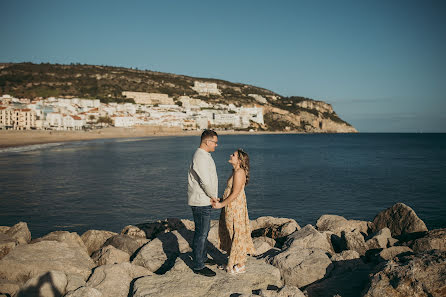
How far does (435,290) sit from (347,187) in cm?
1879

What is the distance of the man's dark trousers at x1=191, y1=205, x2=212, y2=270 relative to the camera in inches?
210

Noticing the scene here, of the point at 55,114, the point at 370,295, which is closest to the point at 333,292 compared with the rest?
the point at 370,295

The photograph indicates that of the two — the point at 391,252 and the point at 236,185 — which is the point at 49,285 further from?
the point at 391,252

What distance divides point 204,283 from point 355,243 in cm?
388

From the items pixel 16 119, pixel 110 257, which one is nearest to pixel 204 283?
pixel 110 257

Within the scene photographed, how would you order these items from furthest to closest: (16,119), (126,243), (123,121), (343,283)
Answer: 1. (123,121)
2. (16,119)
3. (126,243)
4. (343,283)

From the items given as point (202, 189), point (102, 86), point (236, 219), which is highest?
point (102, 86)

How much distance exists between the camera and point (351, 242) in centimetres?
763

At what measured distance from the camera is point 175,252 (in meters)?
7.02

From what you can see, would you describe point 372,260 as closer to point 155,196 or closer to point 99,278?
point 99,278

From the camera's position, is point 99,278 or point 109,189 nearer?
point 99,278

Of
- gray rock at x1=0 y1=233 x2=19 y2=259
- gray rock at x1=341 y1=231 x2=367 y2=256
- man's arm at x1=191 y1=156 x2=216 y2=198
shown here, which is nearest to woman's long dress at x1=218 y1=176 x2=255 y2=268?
man's arm at x1=191 y1=156 x2=216 y2=198

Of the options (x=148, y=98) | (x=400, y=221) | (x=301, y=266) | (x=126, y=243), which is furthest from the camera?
(x=148, y=98)

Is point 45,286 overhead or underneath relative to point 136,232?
overhead
